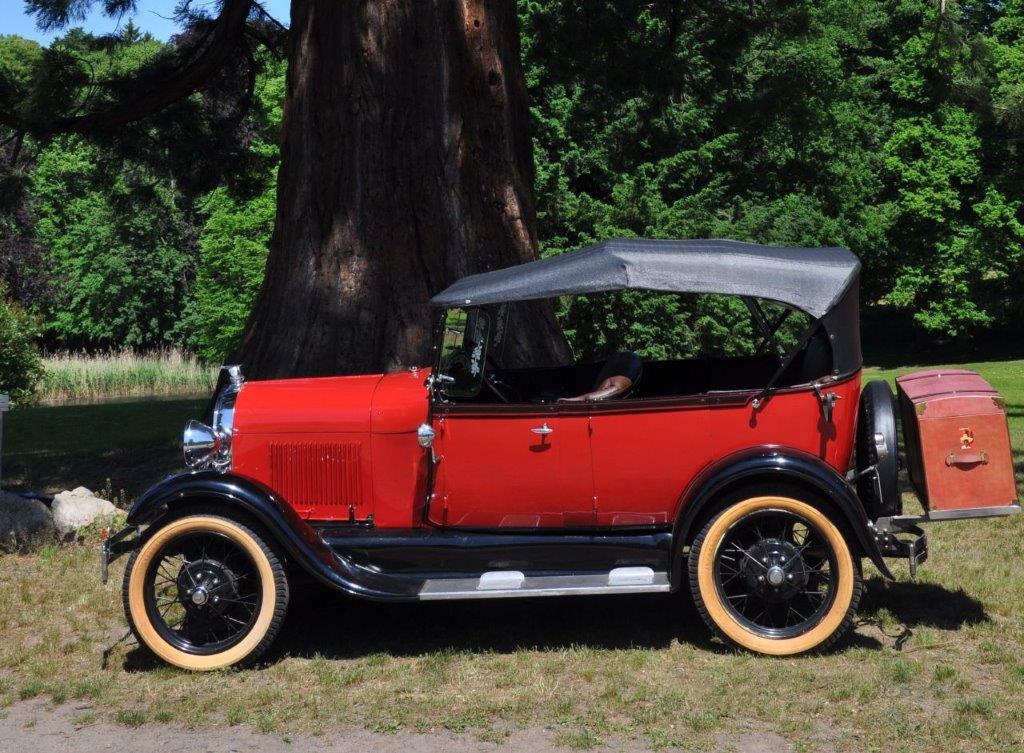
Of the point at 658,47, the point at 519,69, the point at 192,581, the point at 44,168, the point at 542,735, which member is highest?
the point at 44,168

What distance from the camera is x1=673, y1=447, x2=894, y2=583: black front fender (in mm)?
5410

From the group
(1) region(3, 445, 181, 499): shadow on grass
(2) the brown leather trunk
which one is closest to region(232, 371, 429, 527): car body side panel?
(2) the brown leather trunk

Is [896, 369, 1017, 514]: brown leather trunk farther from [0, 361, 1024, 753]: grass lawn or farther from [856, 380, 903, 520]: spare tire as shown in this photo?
[0, 361, 1024, 753]: grass lawn

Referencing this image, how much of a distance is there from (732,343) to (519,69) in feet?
55.6

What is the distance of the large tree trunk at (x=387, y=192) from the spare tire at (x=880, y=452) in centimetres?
344

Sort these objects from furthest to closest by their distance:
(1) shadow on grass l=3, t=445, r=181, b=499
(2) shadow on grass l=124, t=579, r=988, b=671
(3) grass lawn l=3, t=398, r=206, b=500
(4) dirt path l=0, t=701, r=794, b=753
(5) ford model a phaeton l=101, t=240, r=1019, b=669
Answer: (3) grass lawn l=3, t=398, r=206, b=500
(1) shadow on grass l=3, t=445, r=181, b=499
(2) shadow on grass l=124, t=579, r=988, b=671
(5) ford model a phaeton l=101, t=240, r=1019, b=669
(4) dirt path l=0, t=701, r=794, b=753

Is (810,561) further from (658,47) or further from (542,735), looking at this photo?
(658,47)

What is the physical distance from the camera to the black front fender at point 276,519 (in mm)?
5523

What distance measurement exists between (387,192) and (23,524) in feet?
11.9

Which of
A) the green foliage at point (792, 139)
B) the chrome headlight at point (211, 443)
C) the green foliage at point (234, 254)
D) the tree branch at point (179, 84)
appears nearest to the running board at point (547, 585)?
the chrome headlight at point (211, 443)

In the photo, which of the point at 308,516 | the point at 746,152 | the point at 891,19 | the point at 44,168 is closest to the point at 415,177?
the point at 308,516

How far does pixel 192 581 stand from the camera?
5.67m

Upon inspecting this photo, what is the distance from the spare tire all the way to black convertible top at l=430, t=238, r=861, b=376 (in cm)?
26

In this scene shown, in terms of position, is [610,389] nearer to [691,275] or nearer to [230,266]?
[691,275]
